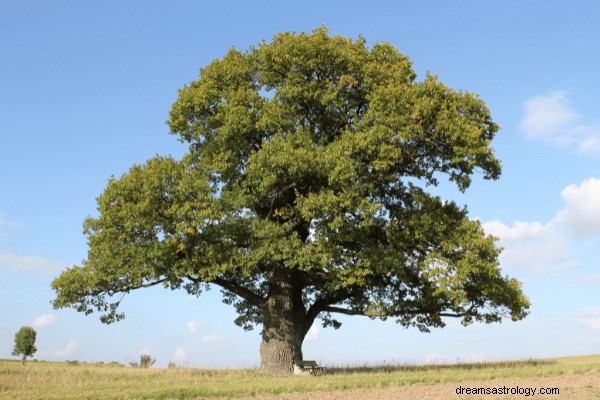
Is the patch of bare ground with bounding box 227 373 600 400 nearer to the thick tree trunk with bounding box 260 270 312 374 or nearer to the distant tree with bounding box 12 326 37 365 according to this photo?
the thick tree trunk with bounding box 260 270 312 374

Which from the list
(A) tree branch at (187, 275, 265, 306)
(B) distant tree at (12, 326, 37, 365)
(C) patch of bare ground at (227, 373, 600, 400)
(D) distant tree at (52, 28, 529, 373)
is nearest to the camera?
(C) patch of bare ground at (227, 373, 600, 400)

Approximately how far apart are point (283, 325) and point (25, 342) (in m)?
33.4

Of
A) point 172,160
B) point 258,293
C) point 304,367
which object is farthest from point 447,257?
point 172,160

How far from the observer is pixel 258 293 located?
105ft

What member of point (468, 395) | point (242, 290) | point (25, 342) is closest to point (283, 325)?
point (242, 290)

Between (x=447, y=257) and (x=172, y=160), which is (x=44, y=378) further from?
(x=447, y=257)

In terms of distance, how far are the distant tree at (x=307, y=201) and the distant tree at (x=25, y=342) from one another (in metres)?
28.8

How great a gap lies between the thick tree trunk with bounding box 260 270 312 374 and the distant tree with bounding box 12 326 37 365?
32175 millimetres

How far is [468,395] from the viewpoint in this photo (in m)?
18.6

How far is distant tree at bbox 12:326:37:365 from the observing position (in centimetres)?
5166

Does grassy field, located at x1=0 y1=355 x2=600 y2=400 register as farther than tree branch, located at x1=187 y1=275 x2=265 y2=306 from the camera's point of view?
No

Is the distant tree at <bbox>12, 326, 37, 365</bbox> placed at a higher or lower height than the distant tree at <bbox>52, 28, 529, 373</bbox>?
lower

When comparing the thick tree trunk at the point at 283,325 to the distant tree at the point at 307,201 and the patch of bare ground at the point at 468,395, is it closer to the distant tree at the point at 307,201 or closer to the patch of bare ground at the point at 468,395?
the distant tree at the point at 307,201

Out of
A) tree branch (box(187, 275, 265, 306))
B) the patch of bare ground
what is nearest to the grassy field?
the patch of bare ground
